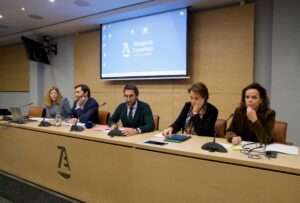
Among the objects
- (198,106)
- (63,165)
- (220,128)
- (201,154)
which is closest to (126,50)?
(198,106)

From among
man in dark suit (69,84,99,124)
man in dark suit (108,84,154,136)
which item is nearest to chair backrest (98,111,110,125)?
man in dark suit (69,84,99,124)

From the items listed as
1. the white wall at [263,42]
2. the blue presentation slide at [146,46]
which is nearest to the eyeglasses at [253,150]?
the white wall at [263,42]

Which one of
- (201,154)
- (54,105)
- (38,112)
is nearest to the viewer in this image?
(201,154)

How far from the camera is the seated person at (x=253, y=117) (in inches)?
61.7

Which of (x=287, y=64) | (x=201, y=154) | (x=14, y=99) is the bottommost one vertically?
(x=201, y=154)

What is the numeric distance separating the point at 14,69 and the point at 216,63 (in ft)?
17.2

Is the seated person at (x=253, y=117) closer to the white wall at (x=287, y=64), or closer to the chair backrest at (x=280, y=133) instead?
the chair backrest at (x=280, y=133)

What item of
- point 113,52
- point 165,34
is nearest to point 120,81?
point 113,52

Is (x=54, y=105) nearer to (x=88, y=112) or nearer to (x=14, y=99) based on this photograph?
(x=88, y=112)

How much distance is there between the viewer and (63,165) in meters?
1.84

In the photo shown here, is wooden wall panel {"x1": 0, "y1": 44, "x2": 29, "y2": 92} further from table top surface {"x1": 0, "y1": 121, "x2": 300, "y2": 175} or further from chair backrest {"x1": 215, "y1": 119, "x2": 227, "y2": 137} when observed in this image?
chair backrest {"x1": 215, "y1": 119, "x2": 227, "y2": 137}

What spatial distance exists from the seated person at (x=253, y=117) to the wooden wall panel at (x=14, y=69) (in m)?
5.35

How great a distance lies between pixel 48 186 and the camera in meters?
1.93

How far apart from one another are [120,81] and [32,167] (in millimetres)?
2314
